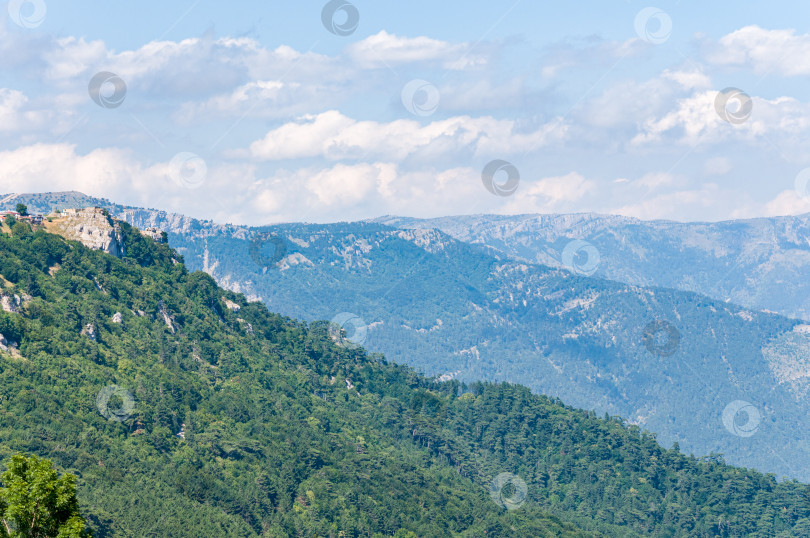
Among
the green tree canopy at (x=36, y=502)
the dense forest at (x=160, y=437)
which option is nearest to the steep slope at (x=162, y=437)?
the dense forest at (x=160, y=437)

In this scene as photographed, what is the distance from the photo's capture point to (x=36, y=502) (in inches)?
2211

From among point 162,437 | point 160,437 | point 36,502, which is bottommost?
point 36,502

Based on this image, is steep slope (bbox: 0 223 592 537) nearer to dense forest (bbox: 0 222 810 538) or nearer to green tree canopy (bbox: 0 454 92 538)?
dense forest (bbox: 0 222 810 538)

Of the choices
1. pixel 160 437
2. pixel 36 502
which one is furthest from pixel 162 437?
pixel 36 502

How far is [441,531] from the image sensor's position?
559 ft

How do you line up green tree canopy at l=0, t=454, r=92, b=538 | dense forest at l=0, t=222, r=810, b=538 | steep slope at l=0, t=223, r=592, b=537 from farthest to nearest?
steep slope at l=0, t=223, r=592, b=537
dense forest at l=0, t=222, r=810, b=538
green tree canopy at l=0, t=454, r=92, b=538

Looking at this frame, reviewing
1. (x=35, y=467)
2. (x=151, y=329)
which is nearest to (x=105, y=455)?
(x=151, y=329)

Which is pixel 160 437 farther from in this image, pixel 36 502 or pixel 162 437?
pixel 36 502

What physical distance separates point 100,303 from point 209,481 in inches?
2187

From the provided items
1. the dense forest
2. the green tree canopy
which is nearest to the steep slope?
the dense forest

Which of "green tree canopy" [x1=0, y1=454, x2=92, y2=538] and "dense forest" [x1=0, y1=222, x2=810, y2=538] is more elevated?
"dense forest" [x1=0, y1=222, x2=810, y2=538]

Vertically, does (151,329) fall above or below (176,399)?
above

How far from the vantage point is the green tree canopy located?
55812mm

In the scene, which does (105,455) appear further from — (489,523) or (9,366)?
(489,523)
